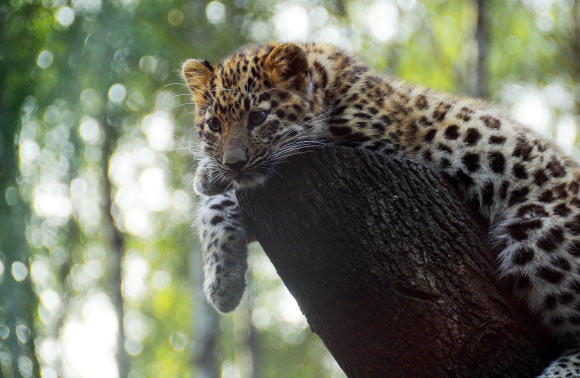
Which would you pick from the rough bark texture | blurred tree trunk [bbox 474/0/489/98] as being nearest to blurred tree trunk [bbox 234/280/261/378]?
blurred tree trunk [bbox 474/0/489/98]

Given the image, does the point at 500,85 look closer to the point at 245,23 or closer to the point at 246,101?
the point at 245,23

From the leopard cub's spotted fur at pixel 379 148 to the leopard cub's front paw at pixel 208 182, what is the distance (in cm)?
1

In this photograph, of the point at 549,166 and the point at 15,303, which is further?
the point at 549,166

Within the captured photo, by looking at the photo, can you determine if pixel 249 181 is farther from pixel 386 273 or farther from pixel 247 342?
pixel 247 342

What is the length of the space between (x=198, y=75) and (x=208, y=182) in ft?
3.63

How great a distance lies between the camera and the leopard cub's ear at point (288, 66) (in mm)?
5633

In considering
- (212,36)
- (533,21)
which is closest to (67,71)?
(212,36)

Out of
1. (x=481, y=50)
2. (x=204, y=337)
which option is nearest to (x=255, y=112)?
(x=204, y=337)

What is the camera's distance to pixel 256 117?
543 centimetres

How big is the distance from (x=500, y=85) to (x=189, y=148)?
2124 centimetres

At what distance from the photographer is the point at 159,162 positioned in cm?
1980

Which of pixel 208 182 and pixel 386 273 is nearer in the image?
pixel 386 273

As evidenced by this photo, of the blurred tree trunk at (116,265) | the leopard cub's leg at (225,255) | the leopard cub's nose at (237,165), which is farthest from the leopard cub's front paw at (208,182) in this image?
the blurred tree trunk at (116,265)

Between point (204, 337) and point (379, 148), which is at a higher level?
point (379, 148)
